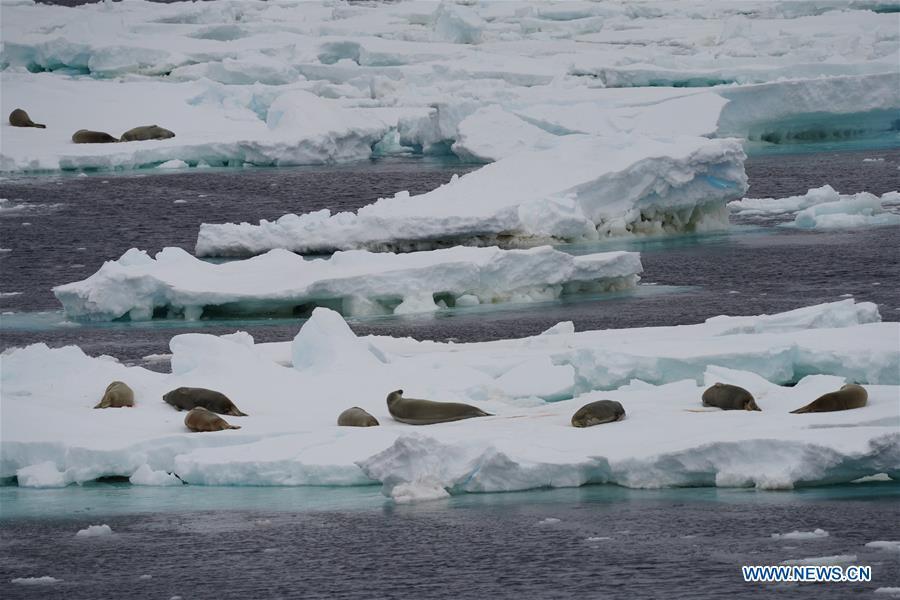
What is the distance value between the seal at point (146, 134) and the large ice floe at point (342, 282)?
39.2ft

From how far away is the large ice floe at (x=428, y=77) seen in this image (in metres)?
24.6

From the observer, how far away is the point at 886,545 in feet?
20.5

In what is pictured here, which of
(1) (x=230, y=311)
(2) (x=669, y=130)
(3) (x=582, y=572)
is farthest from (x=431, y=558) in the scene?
(2) (x=669, y=130)

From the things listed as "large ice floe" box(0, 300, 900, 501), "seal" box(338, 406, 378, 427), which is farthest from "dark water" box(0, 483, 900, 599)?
"seal" box(338, 406, 378, 427)

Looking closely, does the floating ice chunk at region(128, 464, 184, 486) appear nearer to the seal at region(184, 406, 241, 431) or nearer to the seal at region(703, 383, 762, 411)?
the seal at region(184, 406, 241, 431)

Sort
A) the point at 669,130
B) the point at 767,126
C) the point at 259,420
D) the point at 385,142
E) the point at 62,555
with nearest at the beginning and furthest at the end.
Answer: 1. the point at 62,555
2. the point at 259,420
3. the point at 669,130
4. the point at 767,126
5. the point at 385,142

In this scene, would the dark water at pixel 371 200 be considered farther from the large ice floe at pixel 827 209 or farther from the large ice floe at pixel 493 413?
the large ice floe at pixel 493 413

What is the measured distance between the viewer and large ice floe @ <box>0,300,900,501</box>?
24.2 feet

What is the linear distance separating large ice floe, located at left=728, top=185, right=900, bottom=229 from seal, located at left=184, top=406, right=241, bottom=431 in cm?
1085

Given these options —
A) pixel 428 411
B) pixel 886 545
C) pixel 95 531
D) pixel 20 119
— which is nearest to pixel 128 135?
pixel 20 119

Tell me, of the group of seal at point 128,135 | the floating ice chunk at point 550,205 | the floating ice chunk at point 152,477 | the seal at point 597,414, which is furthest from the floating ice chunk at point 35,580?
the group of seal at point 128,135

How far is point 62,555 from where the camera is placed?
681 centimetres

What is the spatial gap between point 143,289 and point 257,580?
7703mm

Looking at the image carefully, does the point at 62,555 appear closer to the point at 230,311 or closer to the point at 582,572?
the point at 582,572
